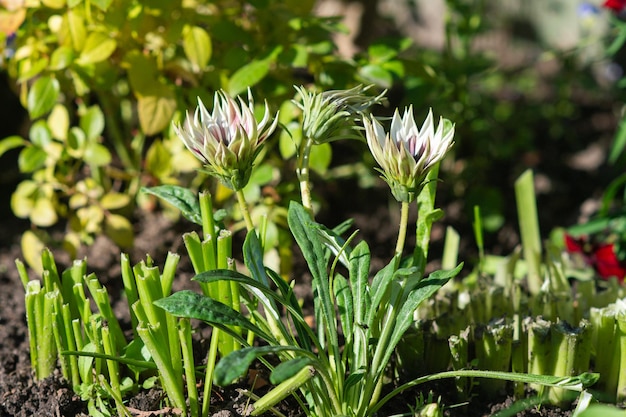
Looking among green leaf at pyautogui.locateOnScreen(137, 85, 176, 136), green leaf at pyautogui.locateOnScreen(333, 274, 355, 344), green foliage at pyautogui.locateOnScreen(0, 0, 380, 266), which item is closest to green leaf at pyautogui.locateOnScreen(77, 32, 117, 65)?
green foliage at pyautogui.locateOnScreen(0, 0, 380, 266)

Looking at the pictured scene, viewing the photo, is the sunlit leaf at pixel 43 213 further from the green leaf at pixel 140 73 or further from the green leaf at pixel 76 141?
the green leaf at pixel 140 73

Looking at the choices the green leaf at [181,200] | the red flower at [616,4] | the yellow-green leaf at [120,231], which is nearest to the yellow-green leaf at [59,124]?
the yellow-green leaf at [120,231]

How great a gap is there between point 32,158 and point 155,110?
1.10 feet

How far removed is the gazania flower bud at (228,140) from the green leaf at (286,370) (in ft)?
0.95

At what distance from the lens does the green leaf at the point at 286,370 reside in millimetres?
942

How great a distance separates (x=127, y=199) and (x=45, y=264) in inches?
22.4

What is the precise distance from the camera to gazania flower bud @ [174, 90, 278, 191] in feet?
3.57

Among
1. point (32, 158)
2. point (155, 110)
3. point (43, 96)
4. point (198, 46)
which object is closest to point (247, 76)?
point (198, 46)

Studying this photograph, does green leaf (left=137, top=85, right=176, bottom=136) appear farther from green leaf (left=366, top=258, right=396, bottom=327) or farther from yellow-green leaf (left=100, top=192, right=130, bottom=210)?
green leaf (left=366, top=258, right=396, bottom=327)

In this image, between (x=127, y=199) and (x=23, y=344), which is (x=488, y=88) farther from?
(x=23, y=344)

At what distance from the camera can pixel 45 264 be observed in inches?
53.2

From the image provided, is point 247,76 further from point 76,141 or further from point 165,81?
point 76,141

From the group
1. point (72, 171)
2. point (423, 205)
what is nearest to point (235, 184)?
point (423, 205)

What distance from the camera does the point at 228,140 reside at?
114 cm
